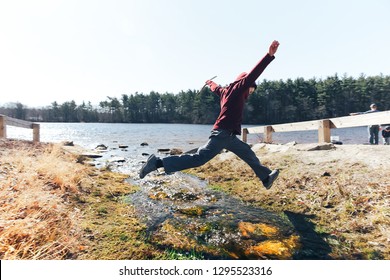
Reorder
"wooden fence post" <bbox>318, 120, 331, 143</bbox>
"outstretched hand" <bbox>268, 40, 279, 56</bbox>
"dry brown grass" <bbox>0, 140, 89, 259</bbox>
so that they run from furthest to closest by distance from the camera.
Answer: "wooden fence post" <bbox>318, 120, 331, 143</bbox>
"outstretched hand" <bbox>268, 40, 279, 56</bbox>
"dry brown grass" <bbox>0, 140, 89, 259</bbox>

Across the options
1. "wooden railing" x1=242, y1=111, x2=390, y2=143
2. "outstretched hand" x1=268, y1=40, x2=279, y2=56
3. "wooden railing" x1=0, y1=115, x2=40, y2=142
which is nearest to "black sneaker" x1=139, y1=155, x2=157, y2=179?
"outstretched hand" x1=268, y1=40, x2=279, y2=56

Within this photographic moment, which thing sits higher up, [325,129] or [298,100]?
[298,100]

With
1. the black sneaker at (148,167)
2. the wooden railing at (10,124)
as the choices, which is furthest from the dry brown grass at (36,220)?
the wooden railing at (10,124)

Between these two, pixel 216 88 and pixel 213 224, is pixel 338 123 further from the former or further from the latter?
pixel 213 224

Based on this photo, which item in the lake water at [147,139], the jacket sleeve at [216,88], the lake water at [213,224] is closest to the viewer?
the lake water at [213,224]

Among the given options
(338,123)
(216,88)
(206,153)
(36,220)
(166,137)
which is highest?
(216,88)

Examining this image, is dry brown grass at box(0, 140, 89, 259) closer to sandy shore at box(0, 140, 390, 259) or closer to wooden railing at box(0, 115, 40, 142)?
sandy shore at box(0, 140, 390, 259)

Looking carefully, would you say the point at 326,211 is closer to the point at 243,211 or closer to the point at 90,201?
the point at 243,211

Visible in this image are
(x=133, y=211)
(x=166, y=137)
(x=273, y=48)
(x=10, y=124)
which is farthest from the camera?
(x=166, y=137)

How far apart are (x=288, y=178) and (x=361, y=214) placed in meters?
1.91

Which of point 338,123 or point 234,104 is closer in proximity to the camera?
point 234,104

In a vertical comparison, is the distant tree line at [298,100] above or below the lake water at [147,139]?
above

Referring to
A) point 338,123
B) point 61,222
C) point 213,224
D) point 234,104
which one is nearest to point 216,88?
point 234,104

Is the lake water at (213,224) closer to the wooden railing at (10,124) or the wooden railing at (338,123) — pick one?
the wooden railing at (338,123)
